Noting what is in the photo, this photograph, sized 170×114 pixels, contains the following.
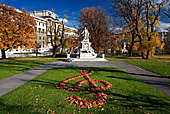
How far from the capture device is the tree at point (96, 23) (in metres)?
38.4

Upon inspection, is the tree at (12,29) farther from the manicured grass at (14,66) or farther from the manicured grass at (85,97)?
the manicured grass at (85,97)

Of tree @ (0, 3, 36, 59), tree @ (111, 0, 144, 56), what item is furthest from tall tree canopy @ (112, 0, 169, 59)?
tree @ (0, 3, 36, 59)

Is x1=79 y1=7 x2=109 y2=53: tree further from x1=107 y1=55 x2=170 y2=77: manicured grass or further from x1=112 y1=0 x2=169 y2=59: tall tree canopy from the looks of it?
x1=107 y1=55 x2=170 y2=77: manicured grass

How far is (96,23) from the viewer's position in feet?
128

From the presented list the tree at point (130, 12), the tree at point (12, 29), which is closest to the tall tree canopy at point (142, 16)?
the tree at point (130, 12)

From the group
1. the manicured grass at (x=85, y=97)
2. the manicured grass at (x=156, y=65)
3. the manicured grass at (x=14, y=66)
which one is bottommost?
the manicured grass at (x=85, y=97)

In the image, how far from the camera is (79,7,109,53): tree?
38.4 meters

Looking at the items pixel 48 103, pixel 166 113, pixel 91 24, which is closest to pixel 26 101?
pixel 48 103

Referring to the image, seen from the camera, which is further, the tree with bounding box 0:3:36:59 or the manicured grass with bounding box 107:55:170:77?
the tree with bounding box 0:3:36:59

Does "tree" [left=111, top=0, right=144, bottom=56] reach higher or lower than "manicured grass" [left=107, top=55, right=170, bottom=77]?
higher

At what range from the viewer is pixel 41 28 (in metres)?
75.9

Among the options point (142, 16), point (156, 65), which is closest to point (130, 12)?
point (142, 16)

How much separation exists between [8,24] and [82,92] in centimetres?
2327

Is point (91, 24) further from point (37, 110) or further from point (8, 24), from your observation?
point (37, 110)
